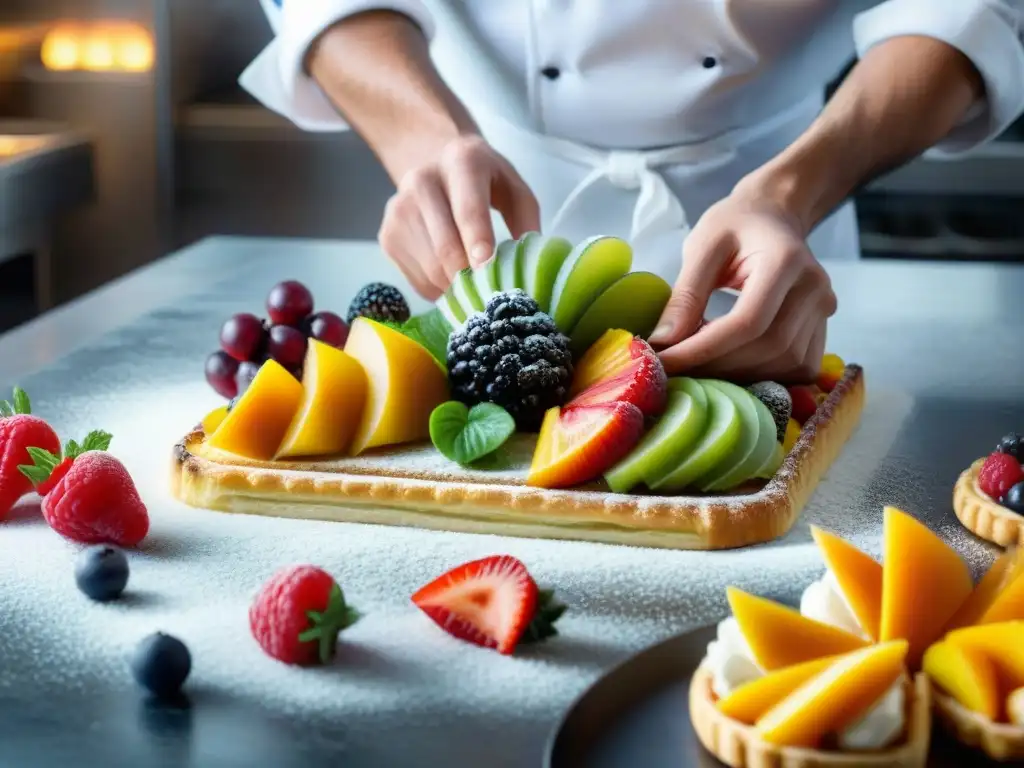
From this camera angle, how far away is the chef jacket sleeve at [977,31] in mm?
2188

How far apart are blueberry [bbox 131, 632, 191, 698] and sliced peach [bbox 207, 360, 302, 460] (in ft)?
1.73

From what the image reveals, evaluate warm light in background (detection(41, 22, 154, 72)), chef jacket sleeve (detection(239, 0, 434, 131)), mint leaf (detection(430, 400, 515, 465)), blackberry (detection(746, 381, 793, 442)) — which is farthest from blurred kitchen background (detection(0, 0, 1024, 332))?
blackberry (detection(746, 381, 793, 442))

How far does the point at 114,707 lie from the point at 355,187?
3619 millimetres

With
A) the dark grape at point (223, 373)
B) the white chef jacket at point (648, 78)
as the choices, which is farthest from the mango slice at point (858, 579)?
the white chef jacket at point (648, 78)

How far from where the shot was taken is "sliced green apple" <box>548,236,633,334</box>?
70.6 inches

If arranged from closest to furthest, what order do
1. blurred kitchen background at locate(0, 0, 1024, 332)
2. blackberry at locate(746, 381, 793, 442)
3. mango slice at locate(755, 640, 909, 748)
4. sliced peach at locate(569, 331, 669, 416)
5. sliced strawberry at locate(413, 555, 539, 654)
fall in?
mango slice at locate(755, 640, 909, 748) < sliced strawberry at locate(413, 555, 539, 654) < sliced peach at locate(569, 331, 669, 416) < blackberry at locate(746, 381, 793, 442) < blurred kitchen background at locate(0, 0, 1024, 332)

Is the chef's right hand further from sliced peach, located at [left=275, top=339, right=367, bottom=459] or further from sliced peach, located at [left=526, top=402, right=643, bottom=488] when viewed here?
sliced peach, located at [left=526, top=402, right=643, bottom=488]

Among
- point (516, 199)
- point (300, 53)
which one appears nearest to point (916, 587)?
point (516, 199)

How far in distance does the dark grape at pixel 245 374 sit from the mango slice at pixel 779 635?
0.96 metres

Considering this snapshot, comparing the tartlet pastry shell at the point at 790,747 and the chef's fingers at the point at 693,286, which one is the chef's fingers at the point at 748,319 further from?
the tartlet pastry shell at the point at 790,747

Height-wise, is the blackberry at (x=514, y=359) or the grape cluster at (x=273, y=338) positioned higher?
the blackberry at (x=514, y=359)

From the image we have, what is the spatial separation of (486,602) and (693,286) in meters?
0.68

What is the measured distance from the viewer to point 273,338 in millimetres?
1896

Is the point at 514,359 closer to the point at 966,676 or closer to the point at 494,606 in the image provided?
the point at 494,606
